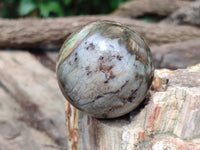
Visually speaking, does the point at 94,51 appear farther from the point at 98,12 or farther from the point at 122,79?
the point at 98,12

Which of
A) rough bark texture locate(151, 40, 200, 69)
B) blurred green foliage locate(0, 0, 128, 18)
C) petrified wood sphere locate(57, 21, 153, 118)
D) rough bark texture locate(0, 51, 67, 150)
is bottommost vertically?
rough bark texture locate(0, 51, 67, 150)

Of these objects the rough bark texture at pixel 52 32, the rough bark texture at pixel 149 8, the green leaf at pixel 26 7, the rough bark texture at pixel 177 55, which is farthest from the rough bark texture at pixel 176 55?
the green leaf at pixel 26 7

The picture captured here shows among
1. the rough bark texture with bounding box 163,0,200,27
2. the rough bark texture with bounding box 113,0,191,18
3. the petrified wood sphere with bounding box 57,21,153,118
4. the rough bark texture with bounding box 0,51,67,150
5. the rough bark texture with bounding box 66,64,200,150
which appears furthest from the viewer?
the rough bark texture with bounding box 113,0,191,18

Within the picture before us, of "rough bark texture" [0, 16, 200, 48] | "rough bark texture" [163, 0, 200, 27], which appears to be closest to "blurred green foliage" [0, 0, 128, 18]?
"rough bark texture" [0, 16, 200, 48]

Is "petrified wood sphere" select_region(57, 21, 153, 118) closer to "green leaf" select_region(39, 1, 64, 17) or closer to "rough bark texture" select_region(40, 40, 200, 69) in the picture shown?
"rough bark texture" select_region(40, 40, 200, 69)

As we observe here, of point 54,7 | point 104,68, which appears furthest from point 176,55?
point 54,7

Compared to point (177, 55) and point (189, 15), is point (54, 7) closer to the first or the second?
point (189, 15)

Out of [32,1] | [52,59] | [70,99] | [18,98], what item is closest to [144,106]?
[70,99]
